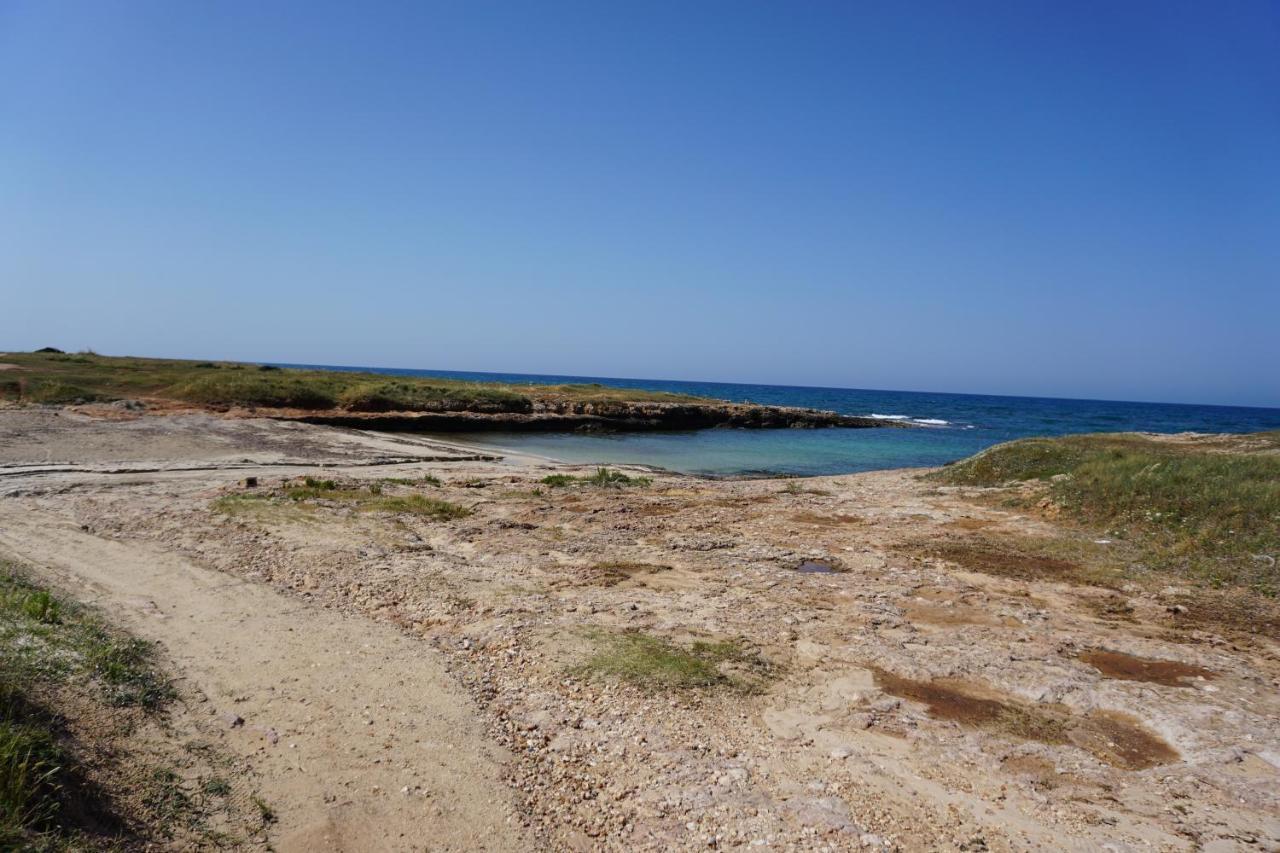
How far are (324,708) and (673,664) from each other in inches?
142

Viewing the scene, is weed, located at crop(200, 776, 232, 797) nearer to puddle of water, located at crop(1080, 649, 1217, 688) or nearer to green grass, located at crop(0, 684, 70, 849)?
green grass, located at crop(0, 684, 70, 849)

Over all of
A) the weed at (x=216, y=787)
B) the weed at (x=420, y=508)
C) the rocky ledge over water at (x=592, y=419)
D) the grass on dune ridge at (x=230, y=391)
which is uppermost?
the grass on dune ridge at (x=230, y=391)

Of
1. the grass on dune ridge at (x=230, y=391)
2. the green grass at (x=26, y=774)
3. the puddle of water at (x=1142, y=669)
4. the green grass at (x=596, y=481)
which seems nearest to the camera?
the green grass at (x=26, y=774)

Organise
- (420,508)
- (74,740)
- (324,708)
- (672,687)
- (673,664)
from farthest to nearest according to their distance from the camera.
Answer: (420,508)
(673,664)
(672,687)
(324,708)
(74,740)

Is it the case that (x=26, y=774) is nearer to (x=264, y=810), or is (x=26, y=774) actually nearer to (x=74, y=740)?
(x=74, y=740)

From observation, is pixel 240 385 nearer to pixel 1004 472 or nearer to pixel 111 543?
pixel 111 543

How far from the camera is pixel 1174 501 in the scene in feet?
47.8

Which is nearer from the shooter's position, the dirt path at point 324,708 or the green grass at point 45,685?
the green grass at point 45,685

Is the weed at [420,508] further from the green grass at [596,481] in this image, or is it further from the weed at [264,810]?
the weed at [264,810]

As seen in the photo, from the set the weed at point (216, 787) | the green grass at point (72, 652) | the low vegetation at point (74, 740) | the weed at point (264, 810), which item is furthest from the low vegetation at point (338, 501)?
the weed at point (264, 810)

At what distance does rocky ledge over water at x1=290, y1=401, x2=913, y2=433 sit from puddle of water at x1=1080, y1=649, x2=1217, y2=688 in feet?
124

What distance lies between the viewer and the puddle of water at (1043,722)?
642 centimetres

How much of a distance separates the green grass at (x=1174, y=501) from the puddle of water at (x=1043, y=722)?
652cm

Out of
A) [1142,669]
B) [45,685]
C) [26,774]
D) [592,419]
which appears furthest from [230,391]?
[1142,669]
